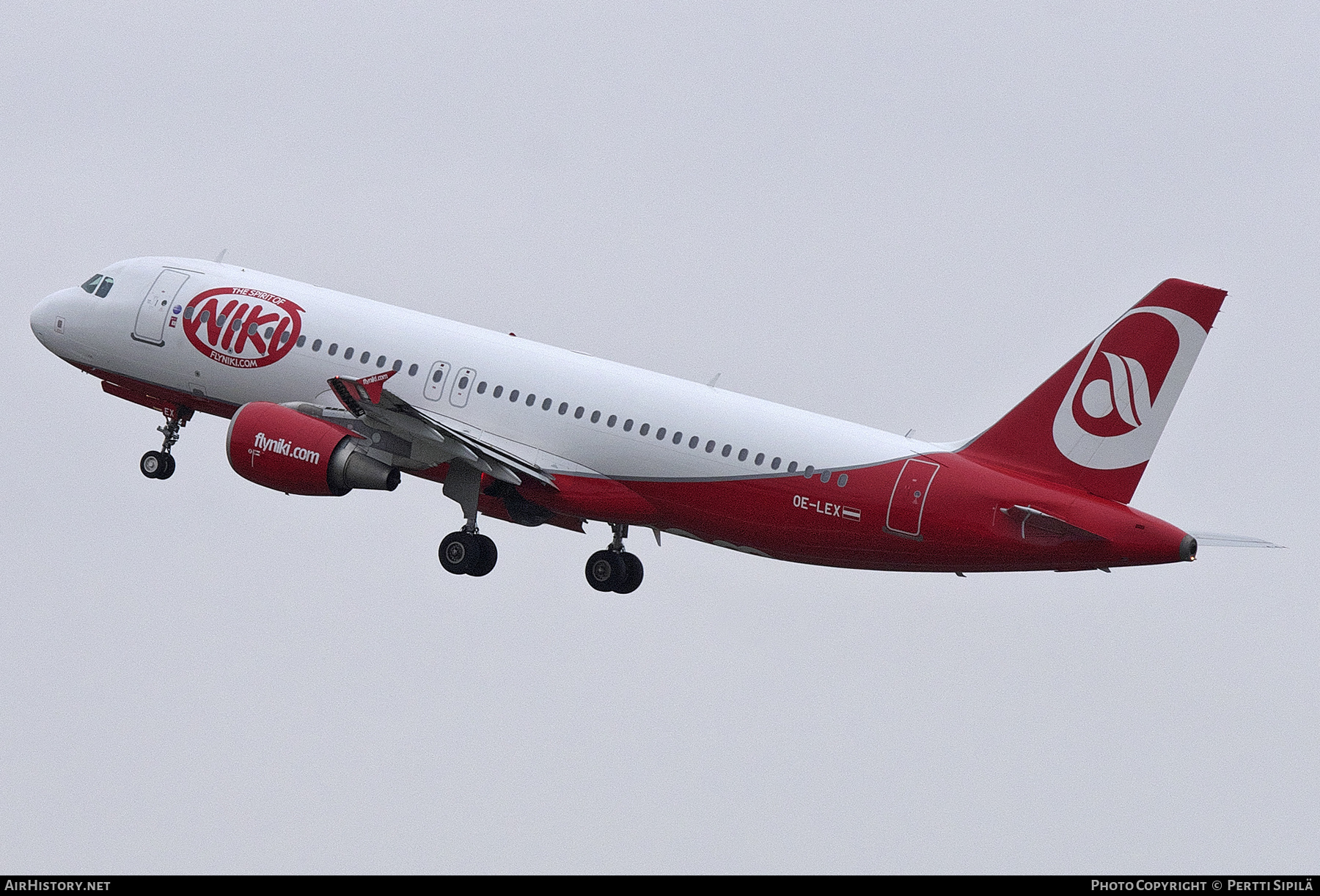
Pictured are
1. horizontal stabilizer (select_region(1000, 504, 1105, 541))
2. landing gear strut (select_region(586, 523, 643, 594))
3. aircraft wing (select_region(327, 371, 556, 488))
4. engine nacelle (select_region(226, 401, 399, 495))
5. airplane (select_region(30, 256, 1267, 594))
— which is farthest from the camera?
landing gear strut (select_region(586, 523, 643, 594))

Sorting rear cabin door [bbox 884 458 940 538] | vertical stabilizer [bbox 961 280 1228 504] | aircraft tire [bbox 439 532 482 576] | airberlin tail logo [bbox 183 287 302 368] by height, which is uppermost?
airberlin tail logo [bbox 183 287 302 368]

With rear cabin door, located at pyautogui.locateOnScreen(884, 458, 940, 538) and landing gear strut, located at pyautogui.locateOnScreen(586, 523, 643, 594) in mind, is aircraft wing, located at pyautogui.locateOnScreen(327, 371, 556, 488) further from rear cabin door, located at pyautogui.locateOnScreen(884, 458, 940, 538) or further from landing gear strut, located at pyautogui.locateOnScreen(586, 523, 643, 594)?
rear cabin door, located at pyautogui.locateOnScreen(884, 458, 940, 538)

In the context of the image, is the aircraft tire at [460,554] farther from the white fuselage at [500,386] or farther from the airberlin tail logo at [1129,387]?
the airberlin tail logo at [1129,387]

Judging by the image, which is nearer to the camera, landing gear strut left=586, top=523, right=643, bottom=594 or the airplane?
the airplane

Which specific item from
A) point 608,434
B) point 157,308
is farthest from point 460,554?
point 157,308

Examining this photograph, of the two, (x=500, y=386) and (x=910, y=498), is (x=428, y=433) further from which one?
(x=910, y=498)

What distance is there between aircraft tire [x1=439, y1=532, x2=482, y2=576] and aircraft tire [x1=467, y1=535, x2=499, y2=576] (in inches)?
2.1

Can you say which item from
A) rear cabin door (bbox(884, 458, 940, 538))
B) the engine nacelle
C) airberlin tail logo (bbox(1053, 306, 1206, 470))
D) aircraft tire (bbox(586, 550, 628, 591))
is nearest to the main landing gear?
the engine nacelle

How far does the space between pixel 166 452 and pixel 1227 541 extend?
2457 cm

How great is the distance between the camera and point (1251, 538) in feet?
134

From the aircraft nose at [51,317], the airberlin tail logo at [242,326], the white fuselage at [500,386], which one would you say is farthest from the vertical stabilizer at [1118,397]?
the aircraft nose at [51,317]

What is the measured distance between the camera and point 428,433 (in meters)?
43.8

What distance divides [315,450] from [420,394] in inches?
131

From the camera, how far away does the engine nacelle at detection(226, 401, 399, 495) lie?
43.8m
